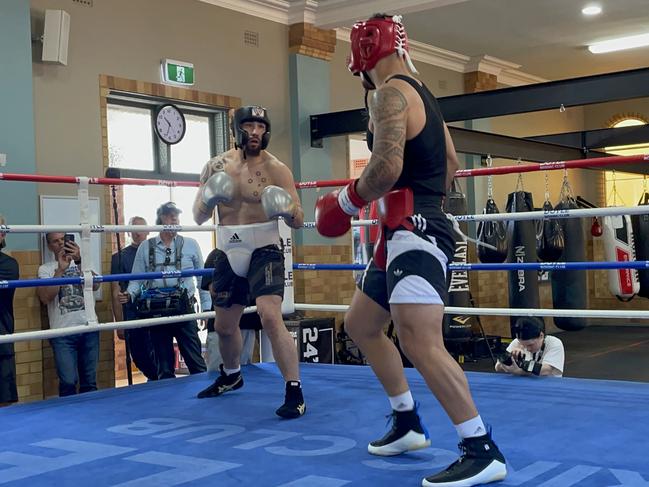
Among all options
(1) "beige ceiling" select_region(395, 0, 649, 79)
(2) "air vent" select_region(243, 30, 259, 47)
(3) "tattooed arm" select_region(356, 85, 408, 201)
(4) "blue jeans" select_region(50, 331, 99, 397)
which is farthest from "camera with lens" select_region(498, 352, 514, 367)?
(1) "beige ceiling" select_region(395, 0, 649, 79)

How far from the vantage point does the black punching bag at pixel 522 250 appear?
22.6 ft

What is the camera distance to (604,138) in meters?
8.07

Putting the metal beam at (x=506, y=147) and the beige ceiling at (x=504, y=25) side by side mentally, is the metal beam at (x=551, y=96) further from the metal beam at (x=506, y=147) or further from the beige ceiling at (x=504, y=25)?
the beige ceiling at (x=504, y=25)

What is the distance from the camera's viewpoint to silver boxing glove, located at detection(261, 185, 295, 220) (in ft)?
9.61

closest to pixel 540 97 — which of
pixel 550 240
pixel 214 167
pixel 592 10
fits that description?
pixel 550 240

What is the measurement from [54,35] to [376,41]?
146 inches

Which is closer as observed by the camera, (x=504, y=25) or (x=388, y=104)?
(x=388, y=104)

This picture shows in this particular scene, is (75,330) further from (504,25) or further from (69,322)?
(504,25)

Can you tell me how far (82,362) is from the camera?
15.8 ft

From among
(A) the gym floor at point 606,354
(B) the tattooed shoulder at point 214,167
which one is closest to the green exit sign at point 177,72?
(B) the tattooed shoulder at point 214,167

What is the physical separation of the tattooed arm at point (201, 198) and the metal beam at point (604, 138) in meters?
5.45

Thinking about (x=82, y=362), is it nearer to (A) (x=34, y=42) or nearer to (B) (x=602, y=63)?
(A) (x=34, y=42)

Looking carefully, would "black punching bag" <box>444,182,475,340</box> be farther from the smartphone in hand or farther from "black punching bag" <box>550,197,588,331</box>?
the smartphone in hand

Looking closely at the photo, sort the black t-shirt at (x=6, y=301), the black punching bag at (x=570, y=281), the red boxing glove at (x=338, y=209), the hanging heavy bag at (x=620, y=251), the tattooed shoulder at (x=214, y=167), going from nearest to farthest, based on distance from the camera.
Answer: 1. the red boxing glove at (x=338, y=209)
2. the tattooed shoulder at (x=214, y=167)
3. the black t-shirt at (x=6, y=301)
4. the black punching bag at (x=570, y=281)
5. the hanging heavy bag at (x=620, y=251)
